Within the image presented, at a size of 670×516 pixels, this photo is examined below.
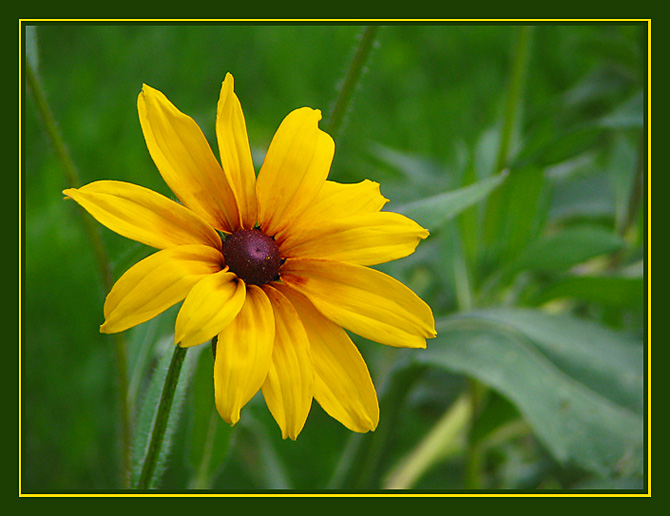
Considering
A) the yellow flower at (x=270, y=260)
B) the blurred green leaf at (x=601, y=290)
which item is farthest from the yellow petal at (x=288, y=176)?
the blurred green leaf at (x=601, y=290)

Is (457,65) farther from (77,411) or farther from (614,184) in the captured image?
(77,411)

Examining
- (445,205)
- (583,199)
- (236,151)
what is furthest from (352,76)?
(583,199)

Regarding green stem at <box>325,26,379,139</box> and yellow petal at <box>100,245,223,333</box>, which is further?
green stem at <box>325,26,379,139</box>

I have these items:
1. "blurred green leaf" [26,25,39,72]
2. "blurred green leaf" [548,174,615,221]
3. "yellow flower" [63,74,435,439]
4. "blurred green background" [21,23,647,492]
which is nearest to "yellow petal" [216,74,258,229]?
"yellow flower" [63,74,435,439]

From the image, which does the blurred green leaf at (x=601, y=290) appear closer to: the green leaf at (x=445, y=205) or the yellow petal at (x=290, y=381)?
the green leaf at (x=445, y=205)

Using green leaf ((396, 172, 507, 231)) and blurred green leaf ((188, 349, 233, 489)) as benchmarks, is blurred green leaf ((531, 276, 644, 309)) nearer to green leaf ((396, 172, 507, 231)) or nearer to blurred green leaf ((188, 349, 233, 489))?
green leaf ((396, 172, 507, 231))

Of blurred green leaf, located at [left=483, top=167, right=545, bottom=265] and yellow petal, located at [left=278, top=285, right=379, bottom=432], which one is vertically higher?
blurred green leaf, located at [left=483, top=167, right=545, bottom=265]

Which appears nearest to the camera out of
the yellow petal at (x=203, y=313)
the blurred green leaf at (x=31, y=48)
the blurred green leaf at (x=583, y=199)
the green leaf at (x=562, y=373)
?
the yellow petal at (x=203, y=313)

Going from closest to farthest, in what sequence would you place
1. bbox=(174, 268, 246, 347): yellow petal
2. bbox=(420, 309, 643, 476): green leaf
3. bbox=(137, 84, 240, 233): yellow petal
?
1. bbox=(174, 268, 246, 347): yellow petal
2. bbox=(137, 84, 240, 233): yellow petal
3. bbox=(420, 309, 643, 476): green leaf
